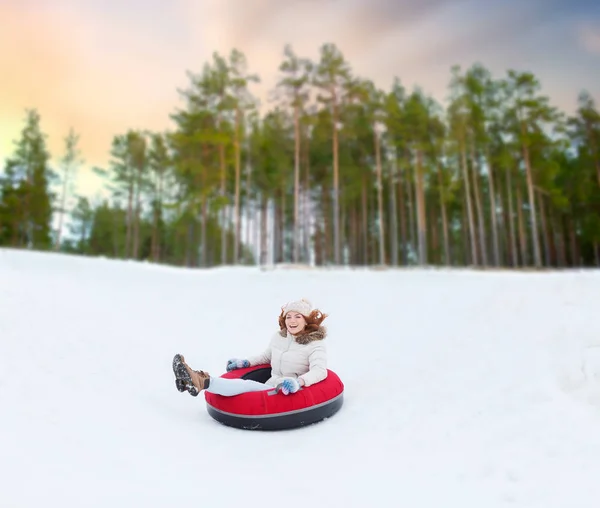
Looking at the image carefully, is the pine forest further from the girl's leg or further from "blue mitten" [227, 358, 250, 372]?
the girl's leg

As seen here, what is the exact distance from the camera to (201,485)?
2.57m

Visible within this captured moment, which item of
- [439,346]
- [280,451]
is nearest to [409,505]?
[280,451]

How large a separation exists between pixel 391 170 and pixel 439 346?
66.2 ft

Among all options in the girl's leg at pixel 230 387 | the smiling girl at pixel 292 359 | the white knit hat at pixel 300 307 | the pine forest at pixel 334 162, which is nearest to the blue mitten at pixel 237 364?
the smiling girl at pixel 292 359

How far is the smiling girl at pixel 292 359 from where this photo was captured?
3.71 meters

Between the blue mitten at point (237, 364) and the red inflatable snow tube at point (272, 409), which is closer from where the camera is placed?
the red inflatable snow tube at point (272, 409)

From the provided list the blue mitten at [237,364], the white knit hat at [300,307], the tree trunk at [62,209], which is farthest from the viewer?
the tree trunk at [62,209]

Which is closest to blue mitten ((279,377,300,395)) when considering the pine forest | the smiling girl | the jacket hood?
the smiling girl

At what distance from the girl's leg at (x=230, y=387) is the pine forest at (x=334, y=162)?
13.7 meters

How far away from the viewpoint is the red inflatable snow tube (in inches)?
143

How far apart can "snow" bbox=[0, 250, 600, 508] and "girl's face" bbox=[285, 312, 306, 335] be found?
1080 mm

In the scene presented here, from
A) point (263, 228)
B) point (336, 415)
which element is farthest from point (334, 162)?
point (336, 415)

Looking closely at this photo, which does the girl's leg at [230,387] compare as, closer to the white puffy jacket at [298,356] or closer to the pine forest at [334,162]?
the white puffy jacket at [298,356]

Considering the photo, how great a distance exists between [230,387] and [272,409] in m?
0.50
